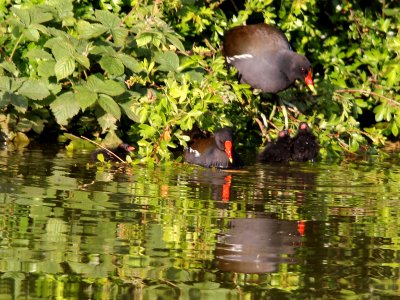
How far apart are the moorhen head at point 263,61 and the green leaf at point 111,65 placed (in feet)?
5.15

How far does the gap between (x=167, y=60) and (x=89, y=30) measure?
0.86 meters

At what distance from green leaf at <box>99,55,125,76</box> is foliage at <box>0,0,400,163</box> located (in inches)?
0.5

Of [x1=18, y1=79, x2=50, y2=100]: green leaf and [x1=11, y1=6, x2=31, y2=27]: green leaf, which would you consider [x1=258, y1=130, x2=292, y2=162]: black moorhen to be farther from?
[x1=11, y1=6, x2=31, y2=27]: green leaf

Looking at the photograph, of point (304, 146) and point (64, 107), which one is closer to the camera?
point (64, 107)

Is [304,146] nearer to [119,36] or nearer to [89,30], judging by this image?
[119,36]

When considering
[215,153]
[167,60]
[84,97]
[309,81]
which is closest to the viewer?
[84,97]

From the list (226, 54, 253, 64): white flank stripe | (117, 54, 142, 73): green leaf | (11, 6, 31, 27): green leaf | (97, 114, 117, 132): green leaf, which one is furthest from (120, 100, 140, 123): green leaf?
(226, 54, 253, 64): white flank stripe

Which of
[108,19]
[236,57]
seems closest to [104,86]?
[108,19]

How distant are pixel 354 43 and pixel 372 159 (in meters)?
1.89

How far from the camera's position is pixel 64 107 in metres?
9.18

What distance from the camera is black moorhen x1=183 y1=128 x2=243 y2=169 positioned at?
9.38 meters

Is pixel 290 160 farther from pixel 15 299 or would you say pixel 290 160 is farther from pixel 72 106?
pixel 15 299

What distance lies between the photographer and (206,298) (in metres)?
4.64

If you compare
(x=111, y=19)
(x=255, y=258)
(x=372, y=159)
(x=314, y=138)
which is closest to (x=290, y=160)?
(x=314, y=138)
